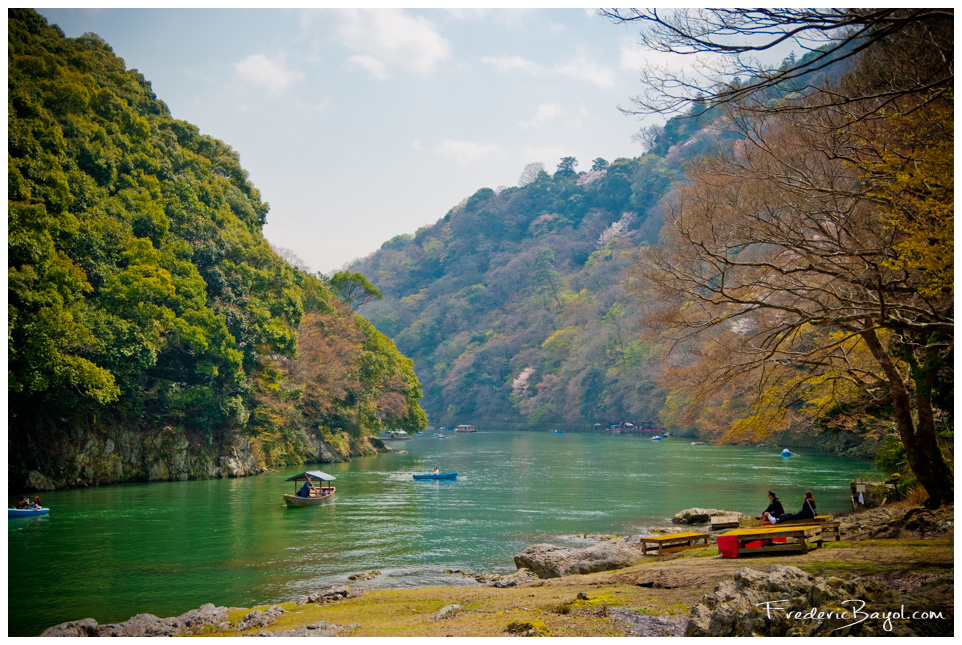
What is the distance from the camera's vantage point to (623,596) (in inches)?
357

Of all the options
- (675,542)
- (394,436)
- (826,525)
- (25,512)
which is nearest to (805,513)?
(826,525)

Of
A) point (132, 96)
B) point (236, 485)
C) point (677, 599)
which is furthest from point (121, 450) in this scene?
point (677, 599)

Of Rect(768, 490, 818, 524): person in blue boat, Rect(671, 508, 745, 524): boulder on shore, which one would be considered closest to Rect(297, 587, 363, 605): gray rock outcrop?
Rect(768, 490, 818, 524): person in blue boat

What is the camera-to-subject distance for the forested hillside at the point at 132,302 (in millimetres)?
22875

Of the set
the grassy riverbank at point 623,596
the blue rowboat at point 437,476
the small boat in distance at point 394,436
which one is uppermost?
the grassy riverbank at point 623,596

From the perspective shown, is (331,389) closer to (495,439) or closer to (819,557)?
(495,439)

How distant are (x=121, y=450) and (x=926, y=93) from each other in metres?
29.5

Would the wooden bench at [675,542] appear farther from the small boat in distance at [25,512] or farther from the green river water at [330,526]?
the small boat in distance at [25,512]

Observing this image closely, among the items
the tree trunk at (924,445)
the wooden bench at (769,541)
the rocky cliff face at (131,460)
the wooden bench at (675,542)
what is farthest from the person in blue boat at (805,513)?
the rocky cliff face at (131,460)

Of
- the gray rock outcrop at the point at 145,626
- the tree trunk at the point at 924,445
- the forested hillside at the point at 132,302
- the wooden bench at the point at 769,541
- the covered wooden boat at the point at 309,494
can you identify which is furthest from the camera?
the covered wooden boat at the point at 309,494

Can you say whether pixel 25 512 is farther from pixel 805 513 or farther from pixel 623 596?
pixel 805 513

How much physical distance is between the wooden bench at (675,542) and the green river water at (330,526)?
121 inches

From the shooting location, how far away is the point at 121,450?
27859mm

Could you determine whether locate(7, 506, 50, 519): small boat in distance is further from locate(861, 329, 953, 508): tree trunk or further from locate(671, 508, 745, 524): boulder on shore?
locate(861, 329, 953, 508): tree trunk
